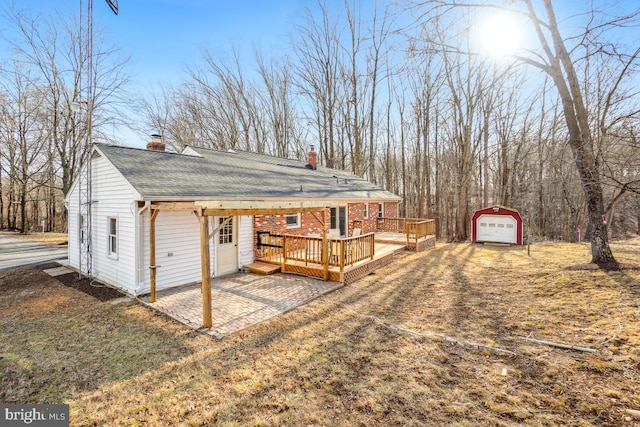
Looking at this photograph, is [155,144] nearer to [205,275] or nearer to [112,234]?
[112,234]

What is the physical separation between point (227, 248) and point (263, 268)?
4.32 ft

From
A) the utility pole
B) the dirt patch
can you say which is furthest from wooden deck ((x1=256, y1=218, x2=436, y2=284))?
the dirt patch

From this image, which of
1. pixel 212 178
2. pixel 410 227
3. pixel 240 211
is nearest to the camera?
pixel 240 211

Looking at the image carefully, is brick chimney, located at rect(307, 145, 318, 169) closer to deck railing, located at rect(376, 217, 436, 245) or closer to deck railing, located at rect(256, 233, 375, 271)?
deck railing, located at rect(376, 217, 436, 245)

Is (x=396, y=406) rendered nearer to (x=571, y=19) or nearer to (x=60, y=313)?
(x=60, y=313)

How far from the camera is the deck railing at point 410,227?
13508mm

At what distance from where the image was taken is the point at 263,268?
8.96 meters

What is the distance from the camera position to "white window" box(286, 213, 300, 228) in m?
10.9

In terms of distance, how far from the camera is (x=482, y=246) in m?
14.4

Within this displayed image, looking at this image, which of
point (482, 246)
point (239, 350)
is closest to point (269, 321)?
point (239, 350)

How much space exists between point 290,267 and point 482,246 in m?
10.7

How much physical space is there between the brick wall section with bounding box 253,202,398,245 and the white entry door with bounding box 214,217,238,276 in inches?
31.2

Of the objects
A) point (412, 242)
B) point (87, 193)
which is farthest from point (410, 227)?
point (87, 193)

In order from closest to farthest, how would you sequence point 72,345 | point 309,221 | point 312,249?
point 72,345, point 312,249, point 309,221
